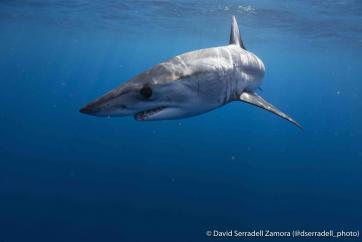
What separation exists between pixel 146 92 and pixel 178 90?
1.63 feet

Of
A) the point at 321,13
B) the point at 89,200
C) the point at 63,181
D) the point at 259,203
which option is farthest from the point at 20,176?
the point at 321,13

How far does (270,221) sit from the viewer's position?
A: 1014 cm

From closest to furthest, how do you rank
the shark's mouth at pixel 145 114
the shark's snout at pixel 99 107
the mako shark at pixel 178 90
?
the shark's snout at pixel 99 107, the mako shark at pixel 178 90, the shark's mouth at pixel 145 114

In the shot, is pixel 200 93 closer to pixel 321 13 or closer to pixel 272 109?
pixel 272 109

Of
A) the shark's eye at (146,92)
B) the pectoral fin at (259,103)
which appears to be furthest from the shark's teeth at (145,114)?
the pectoral fin at (259,103)

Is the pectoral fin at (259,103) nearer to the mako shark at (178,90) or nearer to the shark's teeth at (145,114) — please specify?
the mako shark at (178,90)

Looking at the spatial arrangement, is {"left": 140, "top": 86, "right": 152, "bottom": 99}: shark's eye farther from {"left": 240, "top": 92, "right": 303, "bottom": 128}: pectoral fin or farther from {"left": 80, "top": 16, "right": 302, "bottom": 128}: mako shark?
{"left": 240, "top": 92, "right": 303, "bottom": 128}: pectoral fin

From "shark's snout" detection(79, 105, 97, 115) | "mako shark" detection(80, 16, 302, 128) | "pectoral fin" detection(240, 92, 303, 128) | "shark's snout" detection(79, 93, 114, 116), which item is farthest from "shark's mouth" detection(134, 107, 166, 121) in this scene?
"pectoral fin" detection(240, 92, 303, 128)

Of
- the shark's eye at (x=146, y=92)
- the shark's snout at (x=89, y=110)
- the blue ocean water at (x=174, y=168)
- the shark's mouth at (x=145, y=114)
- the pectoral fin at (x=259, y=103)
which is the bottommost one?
the blue ocean water at (x=174, y=168)

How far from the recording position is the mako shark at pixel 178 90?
3584 millimetres

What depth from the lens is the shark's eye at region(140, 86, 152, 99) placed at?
364 centimetres

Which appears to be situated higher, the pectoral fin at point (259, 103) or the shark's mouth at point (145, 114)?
the shark's mouth at point (145, 114)

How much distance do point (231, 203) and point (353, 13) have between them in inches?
632

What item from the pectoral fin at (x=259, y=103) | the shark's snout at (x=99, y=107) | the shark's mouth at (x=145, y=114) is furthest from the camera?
the pectoral fin at (x=259, y=103)
